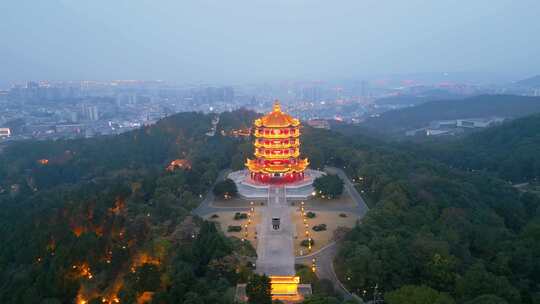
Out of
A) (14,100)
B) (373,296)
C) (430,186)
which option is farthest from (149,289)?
(14,100)

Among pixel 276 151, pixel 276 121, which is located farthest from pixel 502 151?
pixel 276 121

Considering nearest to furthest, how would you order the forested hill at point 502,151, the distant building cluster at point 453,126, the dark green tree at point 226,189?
1. the dark green tree at point 226,189
2. the forested hill at point 502,151
3. the distant building cluster at point 453,126

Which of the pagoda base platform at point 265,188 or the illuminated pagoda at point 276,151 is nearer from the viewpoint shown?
the pagoda base platform at point 265,188

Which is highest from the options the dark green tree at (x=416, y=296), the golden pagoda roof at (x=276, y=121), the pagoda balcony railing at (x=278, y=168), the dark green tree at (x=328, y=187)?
the golden pagoda roof at (x=276, y=121)

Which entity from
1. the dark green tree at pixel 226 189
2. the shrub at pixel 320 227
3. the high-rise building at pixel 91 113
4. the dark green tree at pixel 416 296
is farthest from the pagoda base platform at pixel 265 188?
the high-rise building at pixel 91 113

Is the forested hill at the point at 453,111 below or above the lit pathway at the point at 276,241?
above

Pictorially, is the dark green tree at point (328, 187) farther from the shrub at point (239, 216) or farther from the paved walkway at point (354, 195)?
the shrub at point (239, 216)
